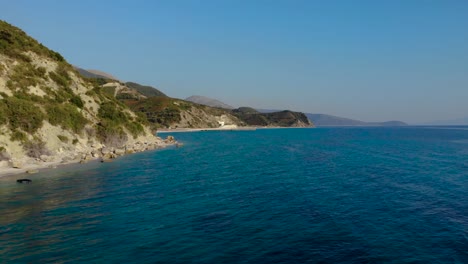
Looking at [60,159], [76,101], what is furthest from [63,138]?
[76,101]

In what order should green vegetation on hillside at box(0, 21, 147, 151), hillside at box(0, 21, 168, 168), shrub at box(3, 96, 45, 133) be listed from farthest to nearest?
green vegetation on hillside at box(0, 21, 147, 151), shrub at box(3, 96, 45, 133), hillside at box(0, 21, 168, 168)

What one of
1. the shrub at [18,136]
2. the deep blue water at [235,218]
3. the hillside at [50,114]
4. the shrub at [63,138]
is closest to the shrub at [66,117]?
the hillside at [50,114]

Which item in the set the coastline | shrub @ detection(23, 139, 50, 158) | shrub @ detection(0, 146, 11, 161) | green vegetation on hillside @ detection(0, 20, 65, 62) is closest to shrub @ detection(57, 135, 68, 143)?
the coastline

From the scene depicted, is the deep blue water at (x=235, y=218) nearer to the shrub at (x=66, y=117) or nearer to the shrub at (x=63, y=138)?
the shrub at (x=63, y=138)

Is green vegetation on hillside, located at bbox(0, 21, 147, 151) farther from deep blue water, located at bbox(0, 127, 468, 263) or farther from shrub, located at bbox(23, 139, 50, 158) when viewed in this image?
deep blue water, located at bbox(0, 127, 468, 263)

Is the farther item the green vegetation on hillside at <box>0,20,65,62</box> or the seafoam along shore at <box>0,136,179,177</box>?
the green vegetation on hillside at <box>0,20,65,62</box>

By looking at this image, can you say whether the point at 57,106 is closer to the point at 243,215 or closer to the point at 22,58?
the point at 22,58

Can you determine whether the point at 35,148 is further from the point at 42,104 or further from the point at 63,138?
the point at 42,104
